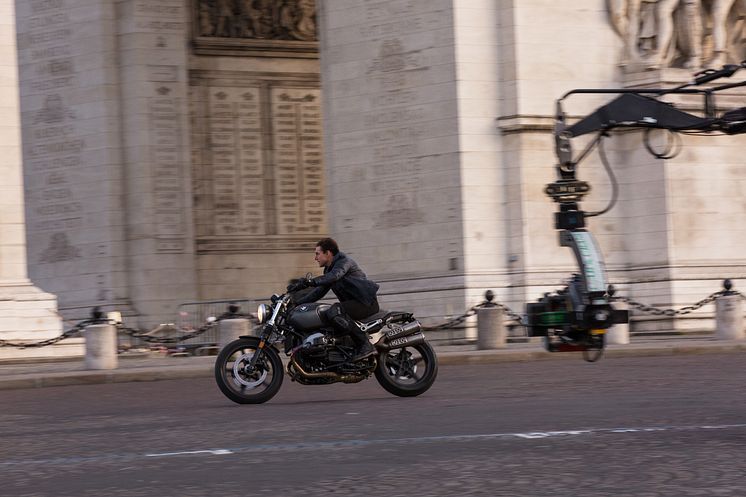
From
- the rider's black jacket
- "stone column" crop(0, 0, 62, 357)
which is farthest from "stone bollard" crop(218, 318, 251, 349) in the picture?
the rider's black jacket

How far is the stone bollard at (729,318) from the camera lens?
84.1 ft

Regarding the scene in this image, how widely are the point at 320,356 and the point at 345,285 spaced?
2.72 ft

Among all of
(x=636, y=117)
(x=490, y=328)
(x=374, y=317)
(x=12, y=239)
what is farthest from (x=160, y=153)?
(x=636, y=117)

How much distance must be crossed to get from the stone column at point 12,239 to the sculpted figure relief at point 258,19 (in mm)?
7738

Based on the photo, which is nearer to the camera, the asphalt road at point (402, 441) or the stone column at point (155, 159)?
the asphalt road at point (402, 441)

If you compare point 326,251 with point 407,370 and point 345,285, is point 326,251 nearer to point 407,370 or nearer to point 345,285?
point 345,285

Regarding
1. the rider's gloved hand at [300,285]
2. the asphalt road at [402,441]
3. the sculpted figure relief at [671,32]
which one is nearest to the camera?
the asphalt road at [402,441]

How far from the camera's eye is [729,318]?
25.6m

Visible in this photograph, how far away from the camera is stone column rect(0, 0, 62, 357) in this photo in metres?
26.2

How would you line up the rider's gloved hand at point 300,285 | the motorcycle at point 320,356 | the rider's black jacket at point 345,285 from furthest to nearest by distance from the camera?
the rider's black jacket at point 345,285 < the rider's gloved hand at point 300,285 < the motorcycle at point 320,356

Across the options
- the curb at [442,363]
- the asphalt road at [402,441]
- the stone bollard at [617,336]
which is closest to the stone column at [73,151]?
the curb at [442,363]

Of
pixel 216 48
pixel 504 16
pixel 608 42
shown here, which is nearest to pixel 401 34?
pixel 504 16

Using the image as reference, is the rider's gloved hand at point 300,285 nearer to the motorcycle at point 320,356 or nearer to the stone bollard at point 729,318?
the motorcycle at point 320,356

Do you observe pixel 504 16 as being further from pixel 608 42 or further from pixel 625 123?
pixel 625 123
